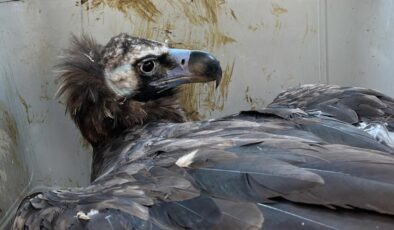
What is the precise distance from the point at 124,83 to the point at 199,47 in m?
0.90

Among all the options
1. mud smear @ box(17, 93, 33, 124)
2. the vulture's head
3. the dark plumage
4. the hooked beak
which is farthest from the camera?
mud smear @ box(17, 93, 33, 124)

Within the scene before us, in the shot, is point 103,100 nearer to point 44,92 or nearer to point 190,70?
point 190,70

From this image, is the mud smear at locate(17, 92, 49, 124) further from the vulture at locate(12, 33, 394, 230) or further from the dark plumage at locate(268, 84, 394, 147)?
the dark plumage at locate(268, 84, 394, 147)

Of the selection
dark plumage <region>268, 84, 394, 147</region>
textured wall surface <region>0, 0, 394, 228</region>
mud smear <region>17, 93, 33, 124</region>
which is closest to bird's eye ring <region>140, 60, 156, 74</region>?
dark plumage <region>268, 84, 394, 147</region>

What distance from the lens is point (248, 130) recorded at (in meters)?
2.76

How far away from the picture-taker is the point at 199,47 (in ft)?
14.3

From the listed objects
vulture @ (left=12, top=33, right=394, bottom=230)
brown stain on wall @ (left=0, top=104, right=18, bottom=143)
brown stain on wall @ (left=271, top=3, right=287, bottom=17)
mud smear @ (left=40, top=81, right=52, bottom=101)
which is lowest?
brown stain on wall @ (left=0, top=104, right=18, bottom=143)

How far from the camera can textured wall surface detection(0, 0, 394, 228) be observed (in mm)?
4219

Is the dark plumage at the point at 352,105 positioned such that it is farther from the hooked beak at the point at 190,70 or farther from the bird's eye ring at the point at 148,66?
the bird's eye ring at the point at 148,66

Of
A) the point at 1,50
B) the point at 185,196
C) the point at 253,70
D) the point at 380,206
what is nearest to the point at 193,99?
the point at 253,70

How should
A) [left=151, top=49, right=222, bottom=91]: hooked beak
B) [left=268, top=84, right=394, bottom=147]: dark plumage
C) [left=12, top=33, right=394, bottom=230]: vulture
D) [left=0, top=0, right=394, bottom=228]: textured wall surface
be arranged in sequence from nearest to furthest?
[left=12, top=33, right=394, bottom=230]: vulture < [left=268, top=84, right=394, bottom=147]: dark plumage < [left=151, top=49, right=222, bottom=91]: hooked beak < [left=0, top=0, right=394, bottom=228]: textured wall surface

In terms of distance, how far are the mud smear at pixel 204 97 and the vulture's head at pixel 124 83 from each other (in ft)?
2.47

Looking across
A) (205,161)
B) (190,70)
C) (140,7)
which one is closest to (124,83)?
(190,70)

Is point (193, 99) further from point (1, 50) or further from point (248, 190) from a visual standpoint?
point (248, 190)
